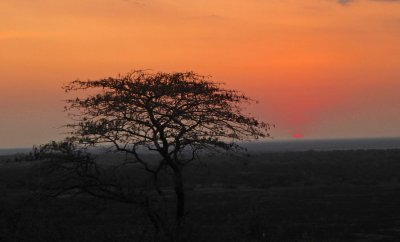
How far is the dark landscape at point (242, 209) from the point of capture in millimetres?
16938

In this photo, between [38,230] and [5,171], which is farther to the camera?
[5,171]

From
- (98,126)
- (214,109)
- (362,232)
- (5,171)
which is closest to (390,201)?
(362,232)

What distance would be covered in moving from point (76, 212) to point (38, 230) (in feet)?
55.3

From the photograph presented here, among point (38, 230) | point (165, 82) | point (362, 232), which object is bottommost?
point (362, 232)

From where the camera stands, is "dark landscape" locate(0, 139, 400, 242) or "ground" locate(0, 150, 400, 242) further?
"ground" locate(0, 150, 400, 242)

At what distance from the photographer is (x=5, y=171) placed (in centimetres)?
6888

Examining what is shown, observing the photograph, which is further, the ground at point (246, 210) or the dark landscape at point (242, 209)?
the ground at point (246, 210)

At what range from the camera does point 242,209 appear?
34500mm

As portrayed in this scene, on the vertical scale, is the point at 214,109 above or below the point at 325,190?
above

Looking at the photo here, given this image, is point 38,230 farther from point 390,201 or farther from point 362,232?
point 390,201

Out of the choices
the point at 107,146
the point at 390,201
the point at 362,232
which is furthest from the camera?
the point at 390,201

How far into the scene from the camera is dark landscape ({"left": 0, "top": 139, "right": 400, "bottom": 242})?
1694cm

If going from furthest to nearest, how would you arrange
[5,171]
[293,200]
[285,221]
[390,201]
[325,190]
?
[5,171], [325,190], [293,200], [390,201], [285,221]

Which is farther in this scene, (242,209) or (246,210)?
(242,209)
